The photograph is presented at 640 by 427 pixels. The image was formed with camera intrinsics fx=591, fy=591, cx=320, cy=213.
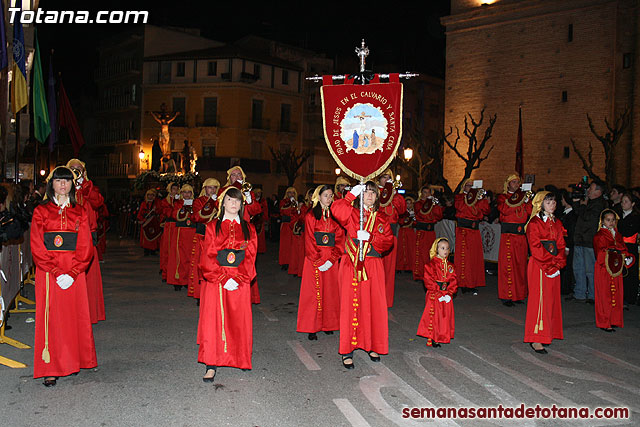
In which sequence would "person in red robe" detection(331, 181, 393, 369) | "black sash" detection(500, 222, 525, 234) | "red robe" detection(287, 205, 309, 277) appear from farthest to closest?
1. "red robe" detection(287, 205, 309, 277)
2. "black sash" detection(500, 222, 525, 234)
3. "person in red robe" detection(331, 181, 393, 369)

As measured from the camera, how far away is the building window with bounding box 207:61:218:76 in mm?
49875

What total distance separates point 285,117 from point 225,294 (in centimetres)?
4799

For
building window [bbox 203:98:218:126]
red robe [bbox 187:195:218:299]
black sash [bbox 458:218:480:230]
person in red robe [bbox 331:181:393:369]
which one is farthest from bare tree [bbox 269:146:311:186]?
person in red robe [bbox 331:181:393:369]

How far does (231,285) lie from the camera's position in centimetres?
580

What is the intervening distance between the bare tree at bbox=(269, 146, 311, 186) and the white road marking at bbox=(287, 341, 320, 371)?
136ft

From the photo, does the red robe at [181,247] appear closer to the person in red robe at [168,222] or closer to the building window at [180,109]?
the person in red robe at [168,222]

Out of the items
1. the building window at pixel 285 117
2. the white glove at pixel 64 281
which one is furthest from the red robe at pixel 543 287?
the building window at pixel 285 117

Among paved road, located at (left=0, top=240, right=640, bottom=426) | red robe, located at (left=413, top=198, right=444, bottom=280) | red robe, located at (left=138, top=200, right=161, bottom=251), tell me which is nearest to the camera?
paved road, located at (left=0, top=240, right=640, bottom=426)

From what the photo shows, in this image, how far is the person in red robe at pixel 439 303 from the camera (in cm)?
742

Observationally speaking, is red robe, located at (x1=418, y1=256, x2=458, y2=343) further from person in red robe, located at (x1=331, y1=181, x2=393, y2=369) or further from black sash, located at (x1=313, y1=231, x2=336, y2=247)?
black sash, located at (x1=313, y1=231, x2=336, y2=247)

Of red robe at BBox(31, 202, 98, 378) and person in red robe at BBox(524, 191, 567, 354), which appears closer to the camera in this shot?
red robe at BBox(31, 202, 98, 378)

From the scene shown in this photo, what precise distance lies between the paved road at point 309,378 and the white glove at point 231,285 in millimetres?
958

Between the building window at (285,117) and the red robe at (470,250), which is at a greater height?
the building window at (285,117)

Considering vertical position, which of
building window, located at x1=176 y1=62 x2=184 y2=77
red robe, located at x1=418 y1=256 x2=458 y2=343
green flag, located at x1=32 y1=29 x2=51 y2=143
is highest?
Result: building window, located at x1=176 y1=62 x2=184 y2=77
